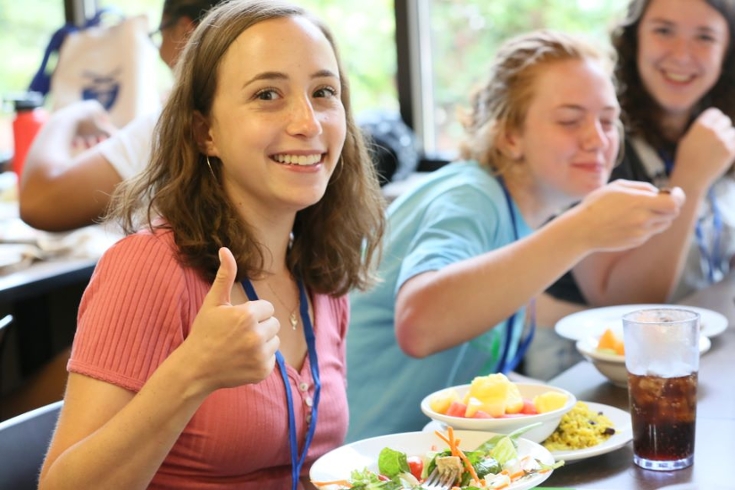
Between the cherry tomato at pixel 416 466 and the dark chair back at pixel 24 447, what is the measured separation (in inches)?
19.2

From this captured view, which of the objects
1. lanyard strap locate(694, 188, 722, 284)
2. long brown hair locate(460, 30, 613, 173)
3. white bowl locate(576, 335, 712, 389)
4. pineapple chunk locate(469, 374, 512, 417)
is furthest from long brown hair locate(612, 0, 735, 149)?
pineapple chunk locate(469, 374, 512, 417)

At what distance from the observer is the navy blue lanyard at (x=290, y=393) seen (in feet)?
4.50

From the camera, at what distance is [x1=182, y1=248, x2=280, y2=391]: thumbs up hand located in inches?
44.3

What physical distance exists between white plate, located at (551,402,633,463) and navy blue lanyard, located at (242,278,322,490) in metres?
0.34

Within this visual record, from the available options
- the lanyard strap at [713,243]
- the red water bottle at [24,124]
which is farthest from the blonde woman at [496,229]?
the red water bottle at [24,124]

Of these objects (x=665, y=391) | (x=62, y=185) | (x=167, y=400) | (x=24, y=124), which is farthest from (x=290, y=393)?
(x=24, y=124)

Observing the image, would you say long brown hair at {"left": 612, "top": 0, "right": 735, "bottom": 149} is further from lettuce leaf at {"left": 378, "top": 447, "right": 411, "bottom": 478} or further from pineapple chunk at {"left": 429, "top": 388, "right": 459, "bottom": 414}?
lettuce leaf at {"left": 378, "top": 447, "right": 411, "bottom": 478}

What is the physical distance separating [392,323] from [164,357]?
2.59 ft

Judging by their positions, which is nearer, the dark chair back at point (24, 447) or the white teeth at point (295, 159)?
the dark chair back at point (24, 447)

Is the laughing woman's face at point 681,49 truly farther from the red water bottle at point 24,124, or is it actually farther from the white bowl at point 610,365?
the red water bottle at point 24,124

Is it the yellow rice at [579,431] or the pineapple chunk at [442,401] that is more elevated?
the pineapple chunk at [442,401]

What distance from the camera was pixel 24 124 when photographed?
3307mm

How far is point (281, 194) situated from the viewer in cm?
138

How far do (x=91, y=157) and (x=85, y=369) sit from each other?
1300 millimetres
